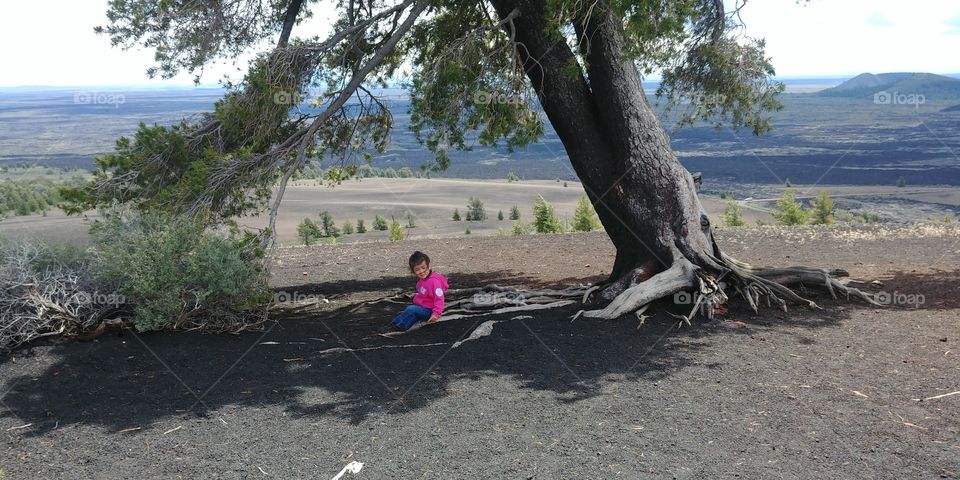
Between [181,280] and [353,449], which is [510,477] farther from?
[181,280]

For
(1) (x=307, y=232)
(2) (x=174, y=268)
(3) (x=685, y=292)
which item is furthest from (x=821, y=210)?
(2) (x=174, y=268)

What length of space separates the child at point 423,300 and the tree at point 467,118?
154 cm

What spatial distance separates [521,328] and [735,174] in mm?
123048

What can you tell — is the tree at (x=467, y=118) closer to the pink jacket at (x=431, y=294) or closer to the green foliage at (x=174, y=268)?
the green foliage at (x=174, y=268)

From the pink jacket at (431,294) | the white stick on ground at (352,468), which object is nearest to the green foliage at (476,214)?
the pink jacket at (431,294)

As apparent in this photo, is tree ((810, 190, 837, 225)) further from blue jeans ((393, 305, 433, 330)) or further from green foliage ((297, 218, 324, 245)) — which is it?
blue jeans ((393, 305, 433, 330))

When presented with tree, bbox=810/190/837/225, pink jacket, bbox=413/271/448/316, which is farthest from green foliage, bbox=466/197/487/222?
Answer: pink jacket, bbox=413/271/448/316

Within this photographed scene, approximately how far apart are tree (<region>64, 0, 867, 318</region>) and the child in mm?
1539

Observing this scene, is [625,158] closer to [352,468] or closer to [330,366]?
[330,366]

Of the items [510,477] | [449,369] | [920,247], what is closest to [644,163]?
[449,369]

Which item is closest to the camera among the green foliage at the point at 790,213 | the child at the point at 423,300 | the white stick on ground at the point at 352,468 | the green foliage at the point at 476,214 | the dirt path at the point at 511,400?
the white stick on ground at the point at 352,468

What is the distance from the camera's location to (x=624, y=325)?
741 centimetres

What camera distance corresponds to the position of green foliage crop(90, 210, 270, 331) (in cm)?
700

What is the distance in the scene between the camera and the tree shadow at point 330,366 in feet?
18.1
